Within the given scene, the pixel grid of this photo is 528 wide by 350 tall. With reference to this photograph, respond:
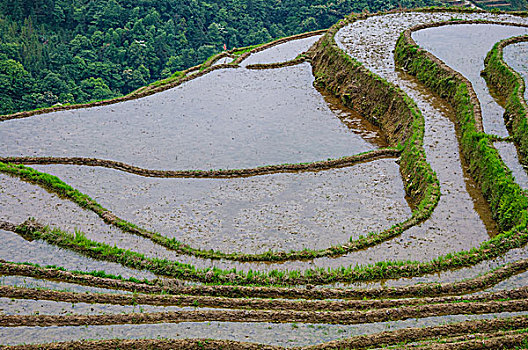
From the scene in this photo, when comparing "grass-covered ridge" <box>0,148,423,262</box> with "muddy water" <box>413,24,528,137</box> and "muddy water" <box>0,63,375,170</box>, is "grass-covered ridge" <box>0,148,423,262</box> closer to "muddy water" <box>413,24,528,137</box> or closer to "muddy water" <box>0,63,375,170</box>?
"muddy water" <box>0,63,375,170</box>

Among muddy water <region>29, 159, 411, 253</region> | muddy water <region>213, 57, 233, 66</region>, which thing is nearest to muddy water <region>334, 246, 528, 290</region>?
muddy water <region>29, 159, 411, 253</region>

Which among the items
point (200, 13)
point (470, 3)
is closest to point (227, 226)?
point (200, 13)

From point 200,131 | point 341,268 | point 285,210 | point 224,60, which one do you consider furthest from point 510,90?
point 224,60

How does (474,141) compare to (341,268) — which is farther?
(474,141)

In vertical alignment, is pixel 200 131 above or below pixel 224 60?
below

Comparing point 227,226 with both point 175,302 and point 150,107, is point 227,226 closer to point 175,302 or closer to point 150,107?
point 175,302

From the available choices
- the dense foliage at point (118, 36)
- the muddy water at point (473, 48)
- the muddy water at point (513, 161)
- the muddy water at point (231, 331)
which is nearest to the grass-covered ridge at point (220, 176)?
the muddy water at point (231, 331)

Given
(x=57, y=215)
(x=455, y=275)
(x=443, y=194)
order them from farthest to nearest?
(x=57, y=215) → (x=443, y=194) → (x=455, y=275)

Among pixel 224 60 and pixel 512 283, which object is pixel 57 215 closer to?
pixel 512 283
